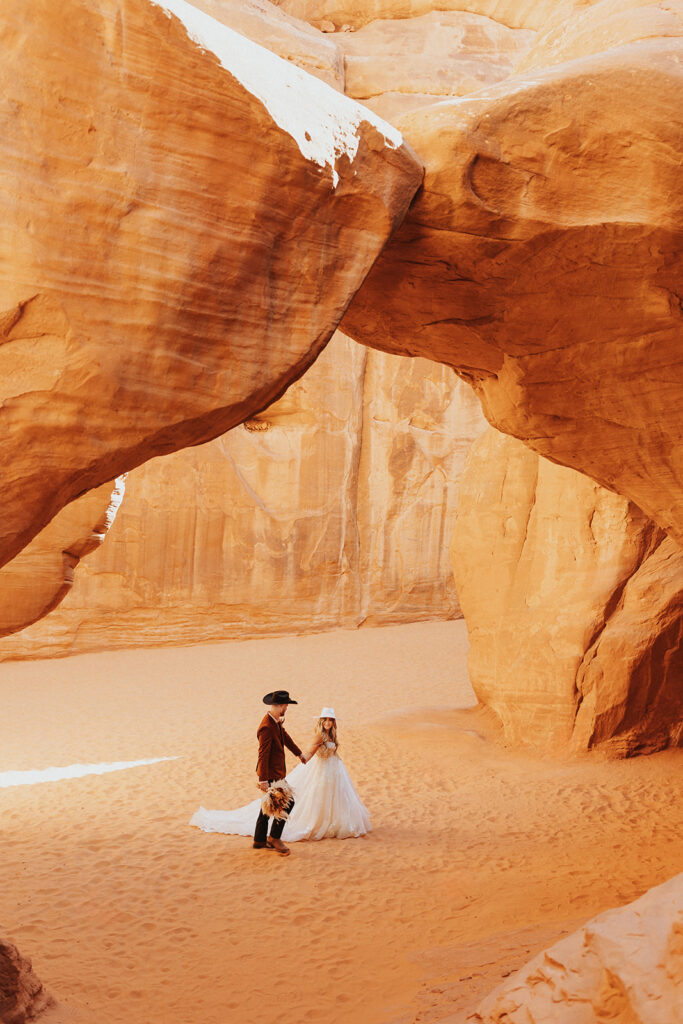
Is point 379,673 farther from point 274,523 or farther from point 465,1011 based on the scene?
point 465,1011

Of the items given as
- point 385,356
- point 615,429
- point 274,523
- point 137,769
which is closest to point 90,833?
point 137,769

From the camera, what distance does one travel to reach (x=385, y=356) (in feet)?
63.1

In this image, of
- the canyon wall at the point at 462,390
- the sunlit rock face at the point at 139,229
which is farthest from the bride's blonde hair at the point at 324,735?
the sunlit rock face at the point at 139,229

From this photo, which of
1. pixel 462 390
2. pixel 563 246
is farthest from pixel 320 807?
pixel 462 390

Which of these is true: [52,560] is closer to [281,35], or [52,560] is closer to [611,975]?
[611,975]

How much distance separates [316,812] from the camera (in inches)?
318

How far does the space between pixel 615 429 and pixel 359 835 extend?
4104 millimetres

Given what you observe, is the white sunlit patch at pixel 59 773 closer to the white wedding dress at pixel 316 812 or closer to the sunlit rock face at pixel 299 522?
the white wedding dress at pixel 316 812

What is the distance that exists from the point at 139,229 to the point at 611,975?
3.41 metres

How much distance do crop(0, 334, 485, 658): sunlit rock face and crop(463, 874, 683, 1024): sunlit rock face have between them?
1399 centimetres

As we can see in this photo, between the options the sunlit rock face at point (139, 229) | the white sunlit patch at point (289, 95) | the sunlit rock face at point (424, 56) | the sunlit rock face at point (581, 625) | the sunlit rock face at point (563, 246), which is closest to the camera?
the sunlit rock face at point (139, 229)

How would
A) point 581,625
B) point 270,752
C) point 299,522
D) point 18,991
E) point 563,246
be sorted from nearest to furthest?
point 18,991 → point 563,246 → point 270,752 → point 581,625 → point 299,522

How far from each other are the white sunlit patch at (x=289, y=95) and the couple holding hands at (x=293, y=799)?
4.65 meters

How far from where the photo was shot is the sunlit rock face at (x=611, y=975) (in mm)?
3137
